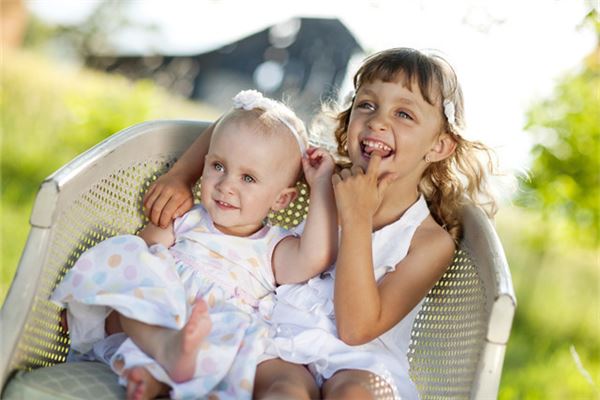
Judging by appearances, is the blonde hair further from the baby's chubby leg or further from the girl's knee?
the baby's chubby leg

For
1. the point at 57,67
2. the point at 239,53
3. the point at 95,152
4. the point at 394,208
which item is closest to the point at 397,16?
the point at 394,208

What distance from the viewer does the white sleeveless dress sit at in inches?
70.9

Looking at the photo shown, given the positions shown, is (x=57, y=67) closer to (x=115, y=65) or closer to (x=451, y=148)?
(x=115, y=65)

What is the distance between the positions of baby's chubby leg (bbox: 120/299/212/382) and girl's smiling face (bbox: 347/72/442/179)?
2.07 ft

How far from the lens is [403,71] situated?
1991 millimetres

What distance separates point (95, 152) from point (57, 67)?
5571mm

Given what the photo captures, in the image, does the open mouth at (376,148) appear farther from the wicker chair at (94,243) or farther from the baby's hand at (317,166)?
the wicker chair at (94,243)

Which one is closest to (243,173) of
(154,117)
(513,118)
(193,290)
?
(193,290)

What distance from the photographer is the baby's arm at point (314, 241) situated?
6.24ft

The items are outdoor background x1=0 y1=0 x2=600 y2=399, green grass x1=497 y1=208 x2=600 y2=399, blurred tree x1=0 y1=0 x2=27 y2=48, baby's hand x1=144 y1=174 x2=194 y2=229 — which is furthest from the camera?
blurred tree x1=0 y1=0 x2=27 y2=48

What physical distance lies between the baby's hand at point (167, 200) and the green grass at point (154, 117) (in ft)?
7.06

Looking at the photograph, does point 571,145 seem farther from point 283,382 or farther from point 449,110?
point 283,382

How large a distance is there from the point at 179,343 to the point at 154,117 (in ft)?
14.7

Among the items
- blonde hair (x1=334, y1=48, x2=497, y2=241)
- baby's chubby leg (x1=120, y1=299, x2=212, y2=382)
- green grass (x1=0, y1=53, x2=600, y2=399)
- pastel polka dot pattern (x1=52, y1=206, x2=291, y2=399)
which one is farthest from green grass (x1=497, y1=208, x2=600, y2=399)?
baby's chubby leg (x1=120, y1=299, x2=212, y2=382)
